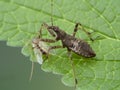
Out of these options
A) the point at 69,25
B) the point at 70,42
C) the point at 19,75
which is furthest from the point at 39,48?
the point at 19,75

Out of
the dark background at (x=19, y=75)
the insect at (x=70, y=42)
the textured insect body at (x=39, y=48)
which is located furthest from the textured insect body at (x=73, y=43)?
the dark background at (x=19, y=75)

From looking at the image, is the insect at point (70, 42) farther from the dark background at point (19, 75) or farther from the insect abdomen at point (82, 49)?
the dark background at point (19, 75)

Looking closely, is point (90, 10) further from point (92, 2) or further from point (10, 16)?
point (10, 16)

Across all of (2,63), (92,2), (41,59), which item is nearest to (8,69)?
(2,63)

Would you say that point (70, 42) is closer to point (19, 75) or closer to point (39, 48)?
point (39, 48)

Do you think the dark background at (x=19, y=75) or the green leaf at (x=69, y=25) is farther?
the dark background at (x=19, y=75)

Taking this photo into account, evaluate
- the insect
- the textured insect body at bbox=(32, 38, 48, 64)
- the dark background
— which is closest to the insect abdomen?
the insect
